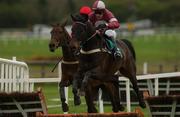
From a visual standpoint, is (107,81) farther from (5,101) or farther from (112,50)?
(5,101)

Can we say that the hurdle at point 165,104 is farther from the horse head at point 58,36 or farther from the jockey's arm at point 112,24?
the jockey's arm at point 112,24

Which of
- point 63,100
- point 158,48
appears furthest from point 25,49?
point 63,100

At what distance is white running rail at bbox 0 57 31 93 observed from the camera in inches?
416

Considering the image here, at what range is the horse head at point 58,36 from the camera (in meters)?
12.1

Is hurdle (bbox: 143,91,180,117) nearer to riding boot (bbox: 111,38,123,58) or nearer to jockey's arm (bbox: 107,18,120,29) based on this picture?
riding boot (bbox: 111,38,123,58)

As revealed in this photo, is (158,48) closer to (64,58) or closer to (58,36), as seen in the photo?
(64,58)

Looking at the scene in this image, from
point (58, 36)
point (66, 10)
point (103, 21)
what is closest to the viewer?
point (58, 36)

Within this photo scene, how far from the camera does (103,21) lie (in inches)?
492

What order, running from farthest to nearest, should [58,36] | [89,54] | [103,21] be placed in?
[103,21]
[58,36]
[89,54]

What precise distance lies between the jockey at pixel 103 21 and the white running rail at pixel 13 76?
185 centimetres

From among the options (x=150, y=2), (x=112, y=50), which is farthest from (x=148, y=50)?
(x=150, y=2)

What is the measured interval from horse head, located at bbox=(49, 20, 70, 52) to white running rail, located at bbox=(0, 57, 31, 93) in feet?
3.92

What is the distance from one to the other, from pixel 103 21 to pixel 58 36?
0.86m

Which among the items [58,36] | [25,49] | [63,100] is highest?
[58,36]
